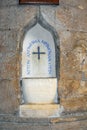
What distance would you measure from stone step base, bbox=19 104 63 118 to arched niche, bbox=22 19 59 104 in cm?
14

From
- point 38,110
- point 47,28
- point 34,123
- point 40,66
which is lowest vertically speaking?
point 34,123

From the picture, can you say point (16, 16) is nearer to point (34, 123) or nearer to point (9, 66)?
point (9, 66)

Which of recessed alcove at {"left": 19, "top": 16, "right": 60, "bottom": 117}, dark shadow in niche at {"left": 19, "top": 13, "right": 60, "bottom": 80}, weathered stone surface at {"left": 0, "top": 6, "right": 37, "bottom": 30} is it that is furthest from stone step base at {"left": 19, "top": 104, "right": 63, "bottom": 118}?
weathered stone surface at {"left": 0, "top": 6, "right": 37, "bottom": 30}

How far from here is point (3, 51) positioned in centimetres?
614

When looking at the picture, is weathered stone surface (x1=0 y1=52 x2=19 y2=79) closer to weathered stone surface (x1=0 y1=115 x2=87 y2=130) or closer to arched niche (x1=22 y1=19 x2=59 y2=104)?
arched niche (x1=22 y1=19 x2=59 y2=104)

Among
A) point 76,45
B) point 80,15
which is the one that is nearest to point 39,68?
point 76,45

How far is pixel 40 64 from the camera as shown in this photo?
6.20 metres

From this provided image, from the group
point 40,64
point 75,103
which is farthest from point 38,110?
point 40,64

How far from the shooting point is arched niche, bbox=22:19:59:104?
20.0 feet

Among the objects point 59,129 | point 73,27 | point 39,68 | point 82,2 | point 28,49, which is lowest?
point 59,129

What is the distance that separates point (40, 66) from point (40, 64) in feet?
0.13

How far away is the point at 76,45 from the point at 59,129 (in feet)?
5.68

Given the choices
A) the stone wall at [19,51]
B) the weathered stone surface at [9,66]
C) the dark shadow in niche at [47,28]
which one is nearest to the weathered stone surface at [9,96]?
the stone wall at [19,51]

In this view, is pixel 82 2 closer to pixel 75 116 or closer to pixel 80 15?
pixel 80 15
